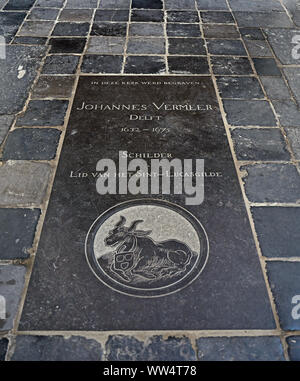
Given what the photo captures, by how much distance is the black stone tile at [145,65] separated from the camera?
424 cm

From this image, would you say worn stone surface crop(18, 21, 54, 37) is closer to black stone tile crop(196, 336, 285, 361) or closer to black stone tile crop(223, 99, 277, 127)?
black stone tile crop(223, 99, 277, 127)

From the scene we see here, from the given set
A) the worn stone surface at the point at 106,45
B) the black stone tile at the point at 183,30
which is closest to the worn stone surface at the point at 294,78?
the black stone tile at the point at 183,30

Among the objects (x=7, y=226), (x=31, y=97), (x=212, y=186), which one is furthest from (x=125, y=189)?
(x=31, y=97)

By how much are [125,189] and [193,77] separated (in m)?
1.84

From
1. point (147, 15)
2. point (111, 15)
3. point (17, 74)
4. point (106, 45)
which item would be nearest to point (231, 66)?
point (106, 45)

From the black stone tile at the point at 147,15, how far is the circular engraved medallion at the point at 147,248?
3.38 meters

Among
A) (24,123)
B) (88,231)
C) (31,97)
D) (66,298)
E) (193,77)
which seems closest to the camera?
(66,298)

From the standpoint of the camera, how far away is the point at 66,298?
7.54ft

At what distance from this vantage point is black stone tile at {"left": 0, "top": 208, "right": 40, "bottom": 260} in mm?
2532

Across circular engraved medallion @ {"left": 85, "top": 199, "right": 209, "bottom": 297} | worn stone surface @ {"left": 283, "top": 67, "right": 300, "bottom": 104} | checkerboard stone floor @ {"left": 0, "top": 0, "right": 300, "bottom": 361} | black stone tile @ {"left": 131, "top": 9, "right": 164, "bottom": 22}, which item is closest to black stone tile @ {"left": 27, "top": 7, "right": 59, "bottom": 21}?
checkerboard stone floor @ {"left": 0, "top": 0, "right": 300, "bottom": 361}

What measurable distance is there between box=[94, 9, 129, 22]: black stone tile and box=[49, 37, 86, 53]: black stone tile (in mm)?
667

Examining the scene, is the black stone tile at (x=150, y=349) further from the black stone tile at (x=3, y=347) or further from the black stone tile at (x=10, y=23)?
the black stone tile at (x=10, y=23)
